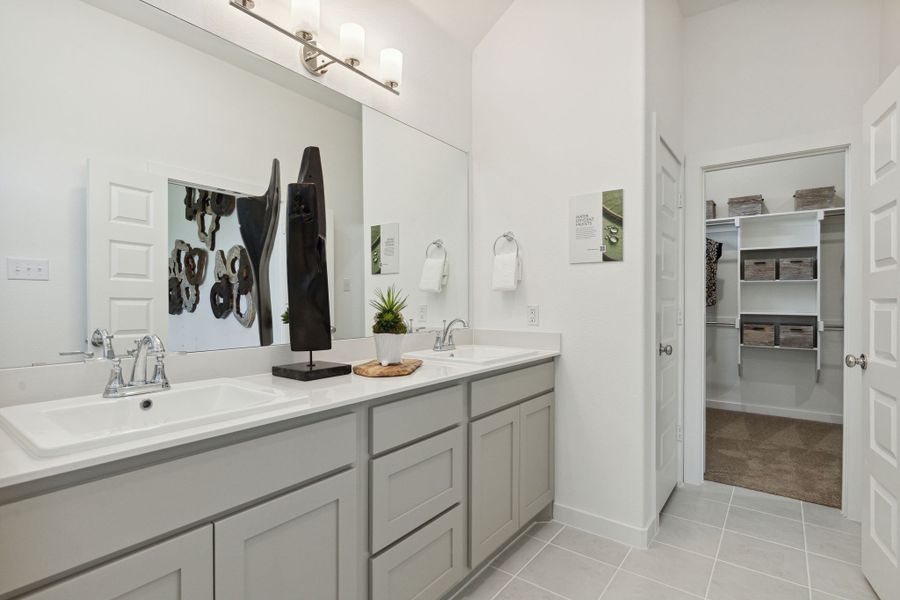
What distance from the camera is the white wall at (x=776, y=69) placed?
243cm

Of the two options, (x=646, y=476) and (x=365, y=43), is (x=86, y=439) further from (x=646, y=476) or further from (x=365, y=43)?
(x=646, y=476)

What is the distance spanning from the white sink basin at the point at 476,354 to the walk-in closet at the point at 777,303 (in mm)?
2249

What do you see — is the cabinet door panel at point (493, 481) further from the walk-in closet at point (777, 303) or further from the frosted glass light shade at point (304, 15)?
the walk-in closet at point (777, 303)

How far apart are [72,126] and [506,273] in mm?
1857

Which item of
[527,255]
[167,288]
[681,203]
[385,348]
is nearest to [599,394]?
[527,255]

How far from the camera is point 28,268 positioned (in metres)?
1.18

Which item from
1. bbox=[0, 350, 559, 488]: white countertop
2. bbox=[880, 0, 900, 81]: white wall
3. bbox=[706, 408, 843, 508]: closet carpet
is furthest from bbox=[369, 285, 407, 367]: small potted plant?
bbox=[880, 0, 900, 81]: white wall

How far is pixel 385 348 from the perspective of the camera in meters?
1.79

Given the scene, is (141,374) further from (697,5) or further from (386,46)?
(697,5)

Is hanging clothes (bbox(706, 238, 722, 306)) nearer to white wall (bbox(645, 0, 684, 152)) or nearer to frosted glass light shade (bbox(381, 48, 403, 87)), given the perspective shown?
white wall (bbox(645, 0, 684, 152))

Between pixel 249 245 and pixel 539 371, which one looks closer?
pixel 249 245

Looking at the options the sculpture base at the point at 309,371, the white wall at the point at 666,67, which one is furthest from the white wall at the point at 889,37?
the sculpture base at the point at 309,371

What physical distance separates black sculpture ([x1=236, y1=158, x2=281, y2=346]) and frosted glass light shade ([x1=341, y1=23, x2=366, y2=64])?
555mm

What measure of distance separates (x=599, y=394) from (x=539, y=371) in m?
0.32
